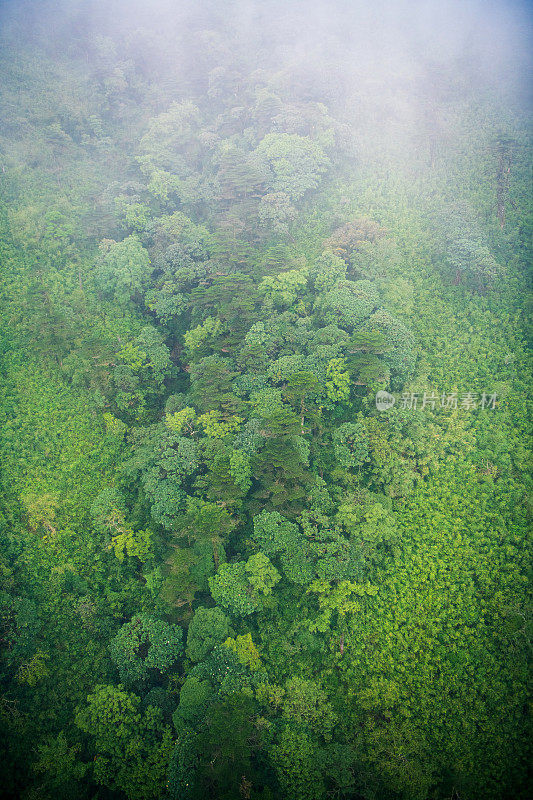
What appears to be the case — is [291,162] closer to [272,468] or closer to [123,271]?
[123,271]

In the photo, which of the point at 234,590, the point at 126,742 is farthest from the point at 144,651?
the point at 234,590

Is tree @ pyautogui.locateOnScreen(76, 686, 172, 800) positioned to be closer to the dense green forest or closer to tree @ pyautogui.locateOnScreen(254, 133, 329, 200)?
the dense green forest

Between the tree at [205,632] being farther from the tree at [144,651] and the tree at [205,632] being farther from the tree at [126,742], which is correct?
the tree at [126,742]

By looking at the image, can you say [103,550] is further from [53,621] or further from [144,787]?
[144,787]

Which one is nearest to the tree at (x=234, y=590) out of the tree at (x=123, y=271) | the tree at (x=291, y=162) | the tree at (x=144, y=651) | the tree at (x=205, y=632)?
A: the tree at (x=205, y=632)

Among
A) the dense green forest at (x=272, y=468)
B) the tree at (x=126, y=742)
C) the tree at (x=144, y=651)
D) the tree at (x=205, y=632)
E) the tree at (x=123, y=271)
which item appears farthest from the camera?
the tree at (x=123, y=271)

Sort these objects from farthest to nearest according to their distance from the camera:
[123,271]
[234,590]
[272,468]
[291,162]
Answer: [291,162] < [123,271] < [272,468] < [234,590]

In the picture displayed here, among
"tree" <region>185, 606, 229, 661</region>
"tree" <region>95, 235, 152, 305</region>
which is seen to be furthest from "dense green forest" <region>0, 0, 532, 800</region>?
"tree" <region>95, 235, 152, 305</region>

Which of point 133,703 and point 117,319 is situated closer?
point 133,703

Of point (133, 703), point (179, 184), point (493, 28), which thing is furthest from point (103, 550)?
point (493, 28)
